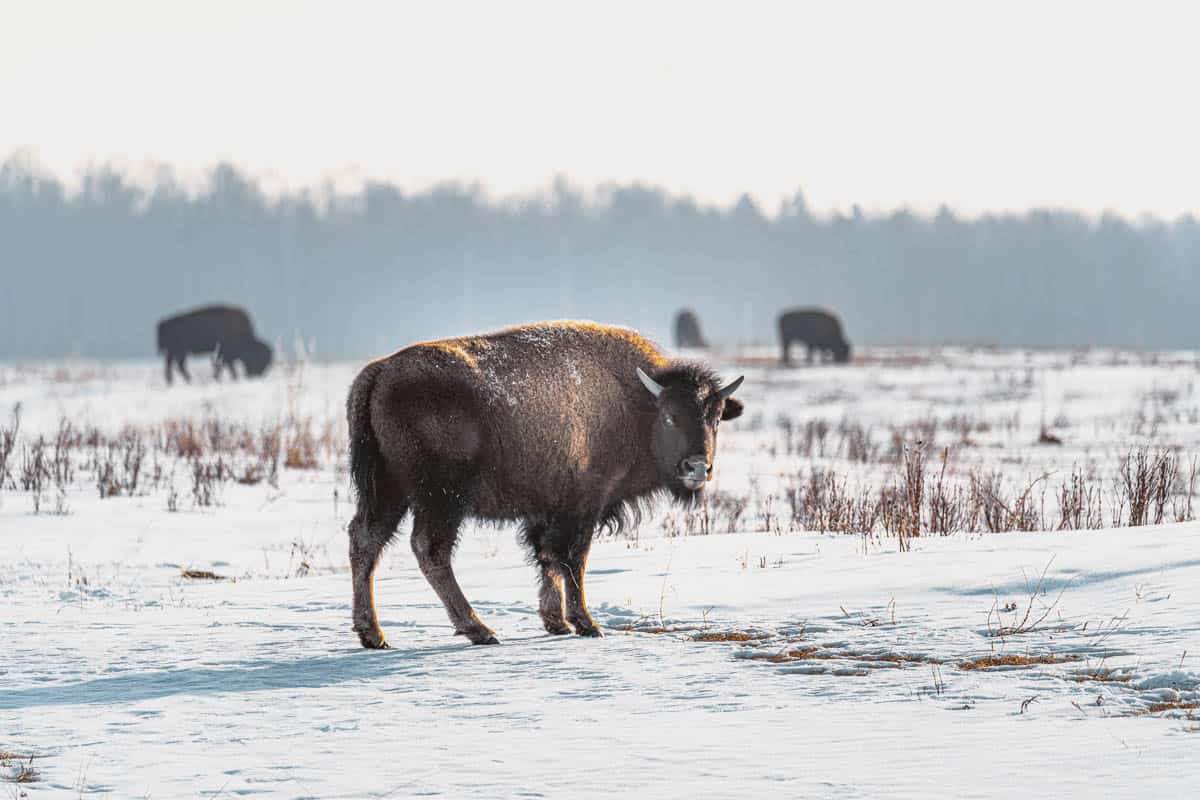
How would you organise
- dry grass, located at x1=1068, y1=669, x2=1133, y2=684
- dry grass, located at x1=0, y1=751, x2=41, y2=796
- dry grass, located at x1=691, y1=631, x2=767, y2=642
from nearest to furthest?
dry grass, located at x1=0, y1=751, x2=41, y2=796 < dry grass, located at x1=1068, y1=669, x2=1133, y2=684 < dry grass, located at x1=691, y1=631, x2=767, y2=642

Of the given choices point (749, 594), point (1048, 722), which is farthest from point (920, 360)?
point (1048, 722)

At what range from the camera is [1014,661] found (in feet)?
18.6

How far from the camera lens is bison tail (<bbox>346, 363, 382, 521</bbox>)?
6.71 metres

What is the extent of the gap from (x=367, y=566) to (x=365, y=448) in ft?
1.95

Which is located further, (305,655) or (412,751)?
(305,655)

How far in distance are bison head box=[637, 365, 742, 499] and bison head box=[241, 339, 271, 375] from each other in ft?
104

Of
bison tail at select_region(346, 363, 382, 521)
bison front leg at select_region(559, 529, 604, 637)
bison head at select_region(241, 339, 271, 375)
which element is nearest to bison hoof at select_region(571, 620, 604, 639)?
bison front leg at select_region(559, 529, 604, 637)

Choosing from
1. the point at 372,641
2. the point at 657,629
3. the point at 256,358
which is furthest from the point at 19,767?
the point at 256,358

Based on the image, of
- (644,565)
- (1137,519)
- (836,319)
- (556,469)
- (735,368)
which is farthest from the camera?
(836,319)

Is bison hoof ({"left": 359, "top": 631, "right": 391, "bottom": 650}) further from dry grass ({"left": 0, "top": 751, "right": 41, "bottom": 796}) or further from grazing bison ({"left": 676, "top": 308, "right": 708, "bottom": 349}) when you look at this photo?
grazing bison ({"left": 676, "top": 308, "right": 708, "bottom": 349})

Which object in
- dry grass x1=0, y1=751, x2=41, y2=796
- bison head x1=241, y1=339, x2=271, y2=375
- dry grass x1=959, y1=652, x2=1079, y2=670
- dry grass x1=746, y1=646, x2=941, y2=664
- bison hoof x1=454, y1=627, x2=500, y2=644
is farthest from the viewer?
bison head x1=241, y1=339, x2=271, y2=375

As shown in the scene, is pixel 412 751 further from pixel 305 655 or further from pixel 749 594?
pixel 749 594

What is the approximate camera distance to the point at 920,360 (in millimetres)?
38531

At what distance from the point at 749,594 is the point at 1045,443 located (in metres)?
12.9
